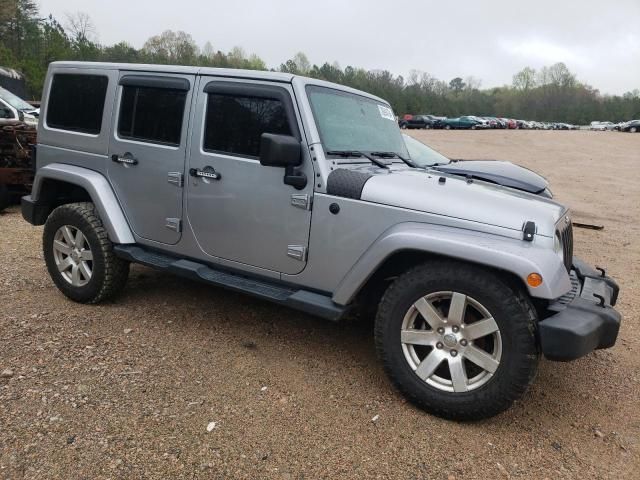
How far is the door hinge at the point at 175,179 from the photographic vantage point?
379cm

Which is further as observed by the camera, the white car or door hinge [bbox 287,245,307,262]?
the white car

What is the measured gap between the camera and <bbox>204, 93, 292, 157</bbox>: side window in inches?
137

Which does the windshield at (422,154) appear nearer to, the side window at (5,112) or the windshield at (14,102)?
the side window at (5,112)

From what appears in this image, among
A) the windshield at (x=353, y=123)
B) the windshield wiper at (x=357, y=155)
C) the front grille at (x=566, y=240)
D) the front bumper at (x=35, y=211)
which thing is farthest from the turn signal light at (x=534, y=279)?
the front bumper at (x=35, y=211)

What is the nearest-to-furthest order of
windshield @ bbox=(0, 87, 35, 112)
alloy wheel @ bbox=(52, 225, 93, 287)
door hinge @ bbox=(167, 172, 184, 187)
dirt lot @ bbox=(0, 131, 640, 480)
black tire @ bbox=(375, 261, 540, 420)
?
dirt lot @ bbox=(0, 131, 640, 480) < black tire @ bbox=(375, 261, 540, 420) < door hinge @ bbox=(167, 172, 184, 187) < alloy wheel @ bbox=(52, 225, 93, 287) < windshield @ bbox=(0, 87, 35, 112)

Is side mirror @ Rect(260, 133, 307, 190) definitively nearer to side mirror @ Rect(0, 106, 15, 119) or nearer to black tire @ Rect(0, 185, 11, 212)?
black tire @ Rect(0, 185, 11, 212)

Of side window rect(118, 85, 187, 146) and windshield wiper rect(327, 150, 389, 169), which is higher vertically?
side window rect(118, 85, 187, 146)

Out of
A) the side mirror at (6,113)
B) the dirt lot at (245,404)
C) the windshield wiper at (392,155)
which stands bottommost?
the dirt lot at (245,404)

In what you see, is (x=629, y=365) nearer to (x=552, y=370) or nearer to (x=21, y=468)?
(x=552, y=370)

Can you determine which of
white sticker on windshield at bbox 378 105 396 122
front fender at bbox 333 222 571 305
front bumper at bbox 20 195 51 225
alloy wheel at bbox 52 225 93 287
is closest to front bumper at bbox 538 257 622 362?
front fender at bbox 333 222 571 305

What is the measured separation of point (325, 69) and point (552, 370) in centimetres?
7882

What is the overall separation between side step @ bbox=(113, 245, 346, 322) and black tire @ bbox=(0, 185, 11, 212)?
5.21 m

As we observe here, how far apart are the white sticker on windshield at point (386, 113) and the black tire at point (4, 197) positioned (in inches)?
259

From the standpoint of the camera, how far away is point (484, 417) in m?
2.87
